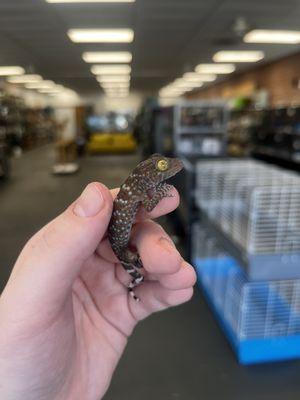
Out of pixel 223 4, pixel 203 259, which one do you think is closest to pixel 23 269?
pixel 203 259

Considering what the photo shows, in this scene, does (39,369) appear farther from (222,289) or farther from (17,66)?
(222,289)

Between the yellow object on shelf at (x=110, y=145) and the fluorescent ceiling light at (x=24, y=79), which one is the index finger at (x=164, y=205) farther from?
the yellow object on shelf at (x=110, y=145)

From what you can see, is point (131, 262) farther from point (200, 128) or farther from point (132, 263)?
point (200, 128)

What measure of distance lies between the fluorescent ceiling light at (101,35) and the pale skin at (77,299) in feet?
12.8

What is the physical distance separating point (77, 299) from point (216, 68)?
7297 mm

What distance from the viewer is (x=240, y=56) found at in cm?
536

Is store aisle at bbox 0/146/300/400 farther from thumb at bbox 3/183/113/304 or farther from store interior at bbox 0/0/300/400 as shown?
thumb at bbox 3/183/113/304

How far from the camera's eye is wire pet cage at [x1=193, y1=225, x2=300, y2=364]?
5.08 ft

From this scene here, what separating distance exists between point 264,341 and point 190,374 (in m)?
0.37

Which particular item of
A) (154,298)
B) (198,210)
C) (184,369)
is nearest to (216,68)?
(198,210)

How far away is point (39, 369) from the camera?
565mm

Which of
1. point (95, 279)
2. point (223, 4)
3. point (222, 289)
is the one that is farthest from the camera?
point (223, 4)

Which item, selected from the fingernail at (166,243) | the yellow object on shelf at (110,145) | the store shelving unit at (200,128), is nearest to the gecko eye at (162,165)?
the fingernail at (166,243)

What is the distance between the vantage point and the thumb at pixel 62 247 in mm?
474
